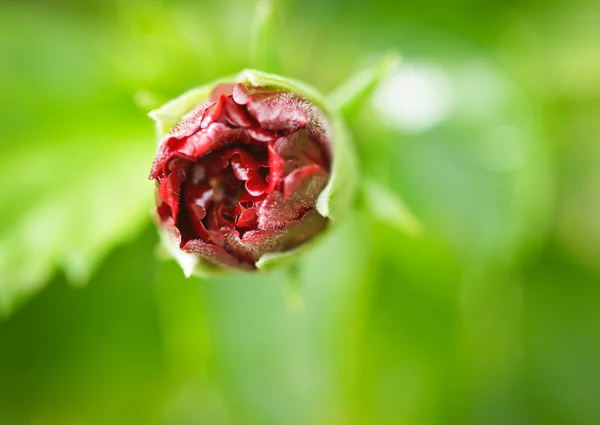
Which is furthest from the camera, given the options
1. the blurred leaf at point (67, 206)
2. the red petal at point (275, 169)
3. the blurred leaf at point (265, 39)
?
the blurred leaf at point (67, 206)

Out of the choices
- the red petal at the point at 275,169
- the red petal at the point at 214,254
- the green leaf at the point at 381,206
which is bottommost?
the green leaf at the point at 381,206

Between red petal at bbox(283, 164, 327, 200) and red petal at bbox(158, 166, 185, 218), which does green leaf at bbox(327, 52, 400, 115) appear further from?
red petal at bbox(158, 166, 185, 218)

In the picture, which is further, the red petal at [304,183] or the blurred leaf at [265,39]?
the blurred leaf at [265,39]

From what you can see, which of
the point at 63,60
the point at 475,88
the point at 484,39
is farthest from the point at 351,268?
the point at 63,60

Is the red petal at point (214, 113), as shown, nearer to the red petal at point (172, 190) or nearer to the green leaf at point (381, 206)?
the red petal at point (172, 190)

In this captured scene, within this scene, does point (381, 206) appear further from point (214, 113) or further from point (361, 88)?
point (214, 113)

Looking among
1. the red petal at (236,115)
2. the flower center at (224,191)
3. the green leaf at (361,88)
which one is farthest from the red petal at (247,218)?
the green leaf at (361,88)

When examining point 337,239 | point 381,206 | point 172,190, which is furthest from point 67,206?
point 172,190
